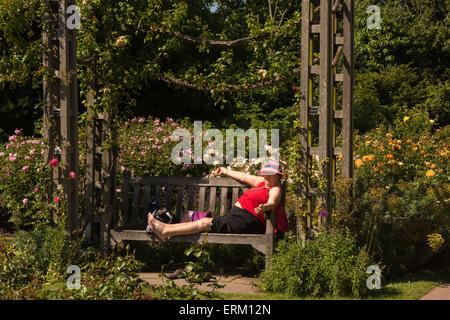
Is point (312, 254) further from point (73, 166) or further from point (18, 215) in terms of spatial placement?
point (18, 215)

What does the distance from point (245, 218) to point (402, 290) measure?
1.63m

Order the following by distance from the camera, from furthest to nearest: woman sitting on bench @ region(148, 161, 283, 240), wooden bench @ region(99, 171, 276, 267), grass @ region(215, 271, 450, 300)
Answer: wooden bench @ region(99, 171, 276, 267)
woman sitting on bench @ region(148, 161, 283, 240)
grass @ region(215, 271, 450, 300)

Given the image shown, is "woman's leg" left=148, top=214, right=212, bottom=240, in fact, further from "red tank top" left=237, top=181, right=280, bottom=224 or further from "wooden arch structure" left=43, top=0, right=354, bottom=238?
"wooden arch structure" left=43, top=0, right=354, bottom=238

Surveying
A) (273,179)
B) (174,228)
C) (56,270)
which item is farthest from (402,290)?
(56,270)

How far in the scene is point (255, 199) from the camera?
563 cm

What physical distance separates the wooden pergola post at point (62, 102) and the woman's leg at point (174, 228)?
30.7 inches

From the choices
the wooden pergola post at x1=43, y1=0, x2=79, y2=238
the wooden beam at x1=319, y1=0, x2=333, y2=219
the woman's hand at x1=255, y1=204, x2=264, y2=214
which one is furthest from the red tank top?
the wooden pergola post at x1=43, y1=0, x2=79, y2=238

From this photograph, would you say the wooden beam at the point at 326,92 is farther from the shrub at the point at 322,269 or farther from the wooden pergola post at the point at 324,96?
the shrub at the point at 322,269

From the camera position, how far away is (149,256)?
20.3ft

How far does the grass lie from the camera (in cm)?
463

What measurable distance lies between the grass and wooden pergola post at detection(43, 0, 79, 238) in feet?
6.33

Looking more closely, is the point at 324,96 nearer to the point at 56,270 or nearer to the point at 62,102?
the point at 62,102

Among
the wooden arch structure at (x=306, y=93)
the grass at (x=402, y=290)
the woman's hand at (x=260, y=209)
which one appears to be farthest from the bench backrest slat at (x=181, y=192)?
the grass at (x=402, y=290)

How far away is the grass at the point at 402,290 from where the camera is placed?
4.63m
